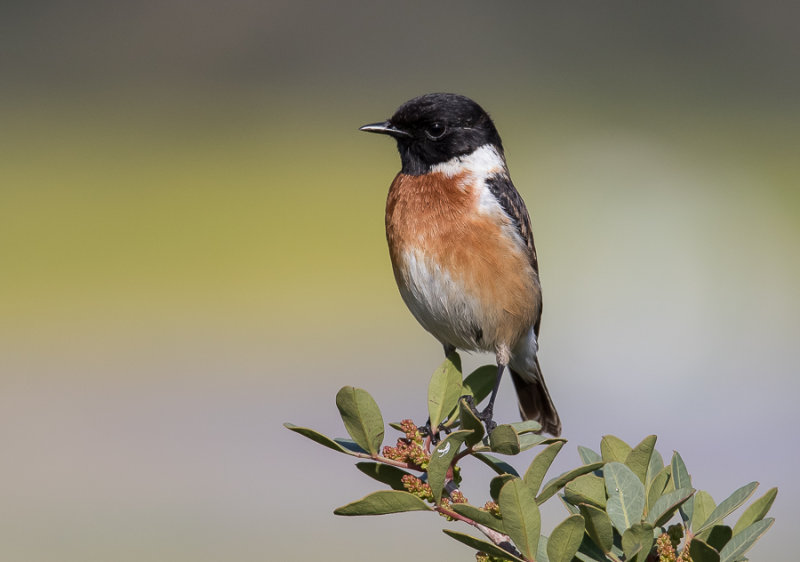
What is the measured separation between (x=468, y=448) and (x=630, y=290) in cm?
868

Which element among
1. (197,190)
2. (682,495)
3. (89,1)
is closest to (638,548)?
(682,495)

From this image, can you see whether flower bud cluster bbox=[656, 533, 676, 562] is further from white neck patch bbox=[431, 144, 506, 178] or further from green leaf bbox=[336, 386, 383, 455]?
white neck patch bbox=[431, 144, 506, 178]

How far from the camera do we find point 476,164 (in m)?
3.80

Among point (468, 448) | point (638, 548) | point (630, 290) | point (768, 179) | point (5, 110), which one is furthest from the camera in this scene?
point (5, 110)

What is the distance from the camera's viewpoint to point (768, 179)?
14070mm

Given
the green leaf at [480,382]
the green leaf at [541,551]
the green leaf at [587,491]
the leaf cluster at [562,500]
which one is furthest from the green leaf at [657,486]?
the green leaf at [480,382]

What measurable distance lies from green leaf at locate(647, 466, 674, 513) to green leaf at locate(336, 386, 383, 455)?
0.57 meters

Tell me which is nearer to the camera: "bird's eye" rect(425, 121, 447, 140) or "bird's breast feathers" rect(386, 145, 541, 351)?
"bird's breast feathers" rect(386, 145, 541, 351)

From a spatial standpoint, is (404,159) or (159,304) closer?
(404,159)

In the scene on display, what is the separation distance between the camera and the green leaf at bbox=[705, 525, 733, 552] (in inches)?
74.5

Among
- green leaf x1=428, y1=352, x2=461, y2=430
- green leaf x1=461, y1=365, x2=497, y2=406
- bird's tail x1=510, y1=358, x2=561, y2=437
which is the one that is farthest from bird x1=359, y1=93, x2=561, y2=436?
green leaf x1=428, y1=352, x2=461, y2=430

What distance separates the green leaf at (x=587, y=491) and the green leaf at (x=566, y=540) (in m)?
0.16

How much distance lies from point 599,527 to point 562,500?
0.11 metres

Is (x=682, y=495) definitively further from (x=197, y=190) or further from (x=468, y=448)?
(x=197, y=190)
